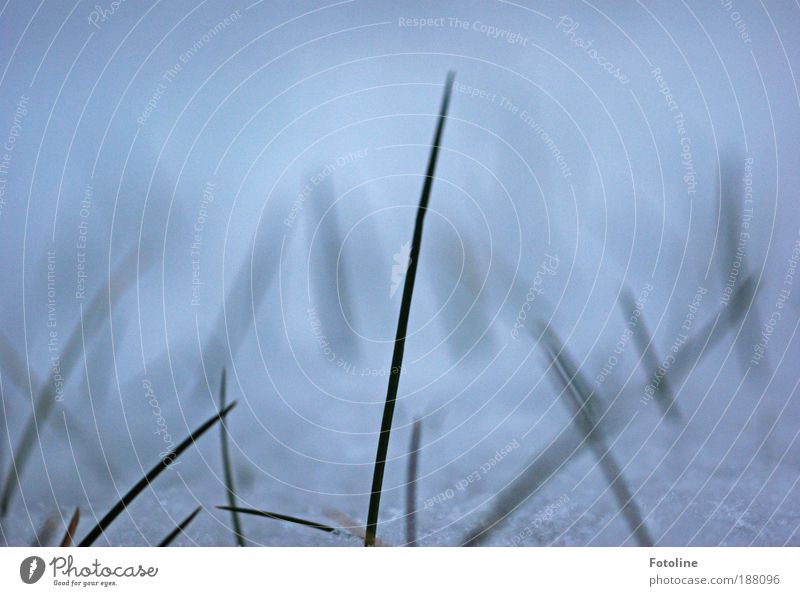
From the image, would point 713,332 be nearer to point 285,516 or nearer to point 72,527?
point 285,516

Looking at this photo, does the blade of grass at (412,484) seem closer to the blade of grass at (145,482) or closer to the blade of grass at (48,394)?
the blade of grass at (145,482)

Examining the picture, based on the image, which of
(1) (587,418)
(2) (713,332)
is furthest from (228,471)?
(2) (713,332)

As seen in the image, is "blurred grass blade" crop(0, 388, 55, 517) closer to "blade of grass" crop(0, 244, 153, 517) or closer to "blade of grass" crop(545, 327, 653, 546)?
"blade of grass" crop(0, 244, 153, 517)

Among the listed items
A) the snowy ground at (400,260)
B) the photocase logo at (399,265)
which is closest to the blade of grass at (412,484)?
the snowy ground at (400,260)

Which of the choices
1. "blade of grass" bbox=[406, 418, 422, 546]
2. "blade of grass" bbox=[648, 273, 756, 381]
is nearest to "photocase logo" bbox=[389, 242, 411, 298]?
"blade of grass" bbox=[406, 418, 422, 546]

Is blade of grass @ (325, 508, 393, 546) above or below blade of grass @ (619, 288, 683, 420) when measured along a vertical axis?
below

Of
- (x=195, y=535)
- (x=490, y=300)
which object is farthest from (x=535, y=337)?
(x=195, y=535)
